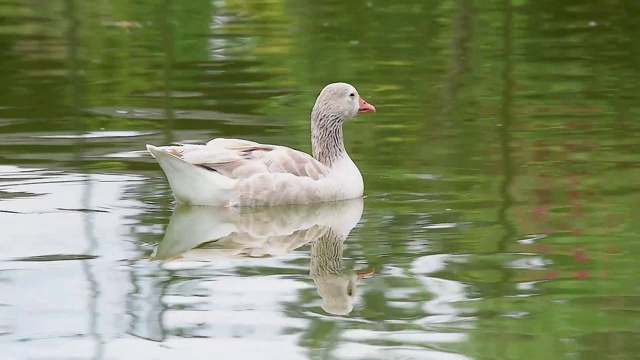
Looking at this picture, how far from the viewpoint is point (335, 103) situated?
1238 cm

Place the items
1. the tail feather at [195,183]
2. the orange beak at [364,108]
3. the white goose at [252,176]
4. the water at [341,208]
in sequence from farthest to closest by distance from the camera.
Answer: the orange beak at [364,108], the white goose at [252,176], the tail feather at [195,183], the water at [341,208]

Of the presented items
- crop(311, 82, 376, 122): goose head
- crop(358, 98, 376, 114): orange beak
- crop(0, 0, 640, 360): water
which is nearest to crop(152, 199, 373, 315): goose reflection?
crop(0, 0, 640, 360): water

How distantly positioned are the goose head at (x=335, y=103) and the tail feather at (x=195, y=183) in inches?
50.9

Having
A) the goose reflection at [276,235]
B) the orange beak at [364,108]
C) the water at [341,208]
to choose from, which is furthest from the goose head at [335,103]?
the goose reflection at [276,235]

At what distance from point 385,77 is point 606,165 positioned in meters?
5.64

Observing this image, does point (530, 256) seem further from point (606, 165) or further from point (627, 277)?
point (606, 165)

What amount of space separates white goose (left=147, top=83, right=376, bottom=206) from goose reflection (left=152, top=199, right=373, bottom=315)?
0.30ft

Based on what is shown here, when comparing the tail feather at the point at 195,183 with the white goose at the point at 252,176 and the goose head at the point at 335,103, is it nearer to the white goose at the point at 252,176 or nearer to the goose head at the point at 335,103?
the white goose at the point at 252,176

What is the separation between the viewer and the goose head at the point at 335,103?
12.3 meters

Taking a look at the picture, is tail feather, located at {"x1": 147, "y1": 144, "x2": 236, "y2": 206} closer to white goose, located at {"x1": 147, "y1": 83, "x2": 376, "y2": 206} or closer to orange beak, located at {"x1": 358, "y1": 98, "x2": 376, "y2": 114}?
white goose, located at {"x1": 147, "y1": 83, "x2": 376, "y2": 206}

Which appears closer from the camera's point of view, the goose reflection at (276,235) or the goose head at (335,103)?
the goose reflection at (276,235)

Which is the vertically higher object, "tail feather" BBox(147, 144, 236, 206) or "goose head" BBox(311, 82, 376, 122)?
"goose head" BBox(311, 82, 376, 122)

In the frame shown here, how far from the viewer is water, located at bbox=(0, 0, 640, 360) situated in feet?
26.9

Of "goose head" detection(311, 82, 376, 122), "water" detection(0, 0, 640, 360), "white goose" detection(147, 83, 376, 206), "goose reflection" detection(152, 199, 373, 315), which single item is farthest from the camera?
"goose head" detection(311, 82, 376, 122)
